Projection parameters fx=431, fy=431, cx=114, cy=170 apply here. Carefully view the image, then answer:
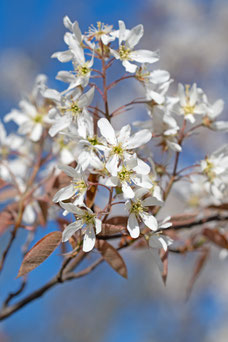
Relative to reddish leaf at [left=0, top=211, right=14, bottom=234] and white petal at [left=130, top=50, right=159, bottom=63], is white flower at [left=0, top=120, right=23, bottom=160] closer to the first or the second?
reddish leaf at [left=0, top=211, right=14, bottom=234]

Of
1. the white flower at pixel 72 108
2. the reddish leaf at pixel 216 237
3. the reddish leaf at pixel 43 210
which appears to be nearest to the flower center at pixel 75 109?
the white flower at pixel 72 108

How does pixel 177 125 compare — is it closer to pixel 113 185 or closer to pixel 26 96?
pixel 113 185

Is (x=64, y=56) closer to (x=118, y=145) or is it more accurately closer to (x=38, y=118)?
(x=118, y=145)

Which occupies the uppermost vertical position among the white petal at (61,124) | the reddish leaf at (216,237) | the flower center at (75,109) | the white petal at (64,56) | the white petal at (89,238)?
the white petal at (64,56)

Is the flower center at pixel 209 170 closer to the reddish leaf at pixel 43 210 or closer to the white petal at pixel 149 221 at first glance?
the white petal at pixel 149 221

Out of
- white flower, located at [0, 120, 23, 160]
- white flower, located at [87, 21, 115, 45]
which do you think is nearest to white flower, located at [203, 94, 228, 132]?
white flower, located at [87, 21, 115, 45]

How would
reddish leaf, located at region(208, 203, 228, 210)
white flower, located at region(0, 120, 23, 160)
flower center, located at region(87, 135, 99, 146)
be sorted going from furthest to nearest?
1. white flower, located at region(0, 120, 23, 160)
2. reddish leaf, located at region(208, 203, 228, 210)
3. flower center, located at region(87, 135, 99, 146)

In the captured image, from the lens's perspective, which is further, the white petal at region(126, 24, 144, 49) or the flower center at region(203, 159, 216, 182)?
the flower center at region(203, 159, 216, 182)
